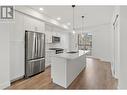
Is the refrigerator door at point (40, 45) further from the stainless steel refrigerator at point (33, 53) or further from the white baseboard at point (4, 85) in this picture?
the white baseboard at point (4, 85)

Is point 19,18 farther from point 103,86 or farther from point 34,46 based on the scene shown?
point 103,86

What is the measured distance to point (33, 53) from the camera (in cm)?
480

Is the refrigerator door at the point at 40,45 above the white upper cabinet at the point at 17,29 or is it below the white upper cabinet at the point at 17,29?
below

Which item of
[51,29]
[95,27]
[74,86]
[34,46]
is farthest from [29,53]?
[95,27]

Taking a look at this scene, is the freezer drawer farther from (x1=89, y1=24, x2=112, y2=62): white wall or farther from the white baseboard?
(x1=89, y1=24, x2=112, y2=62): white wall

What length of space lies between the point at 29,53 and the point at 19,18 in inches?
50.7

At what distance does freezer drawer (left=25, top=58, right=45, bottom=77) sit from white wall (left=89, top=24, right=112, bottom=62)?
5246mm

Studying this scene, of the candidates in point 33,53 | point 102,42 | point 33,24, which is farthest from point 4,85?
point 102,42

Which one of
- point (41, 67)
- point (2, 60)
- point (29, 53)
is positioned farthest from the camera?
point (41, 67)

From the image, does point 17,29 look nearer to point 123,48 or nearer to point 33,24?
point 33,24

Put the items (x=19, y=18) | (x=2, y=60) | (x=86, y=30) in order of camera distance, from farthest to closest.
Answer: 1. (x=86, y=30)
2. (x=19, y=18)
3. (x=2, y=60)

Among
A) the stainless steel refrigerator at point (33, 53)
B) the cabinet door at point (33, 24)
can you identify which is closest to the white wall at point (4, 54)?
the stainless steel refrigerator at point (33, 53)

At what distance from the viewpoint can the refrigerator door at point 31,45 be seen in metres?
4.53

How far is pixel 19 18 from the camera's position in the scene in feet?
14.1
